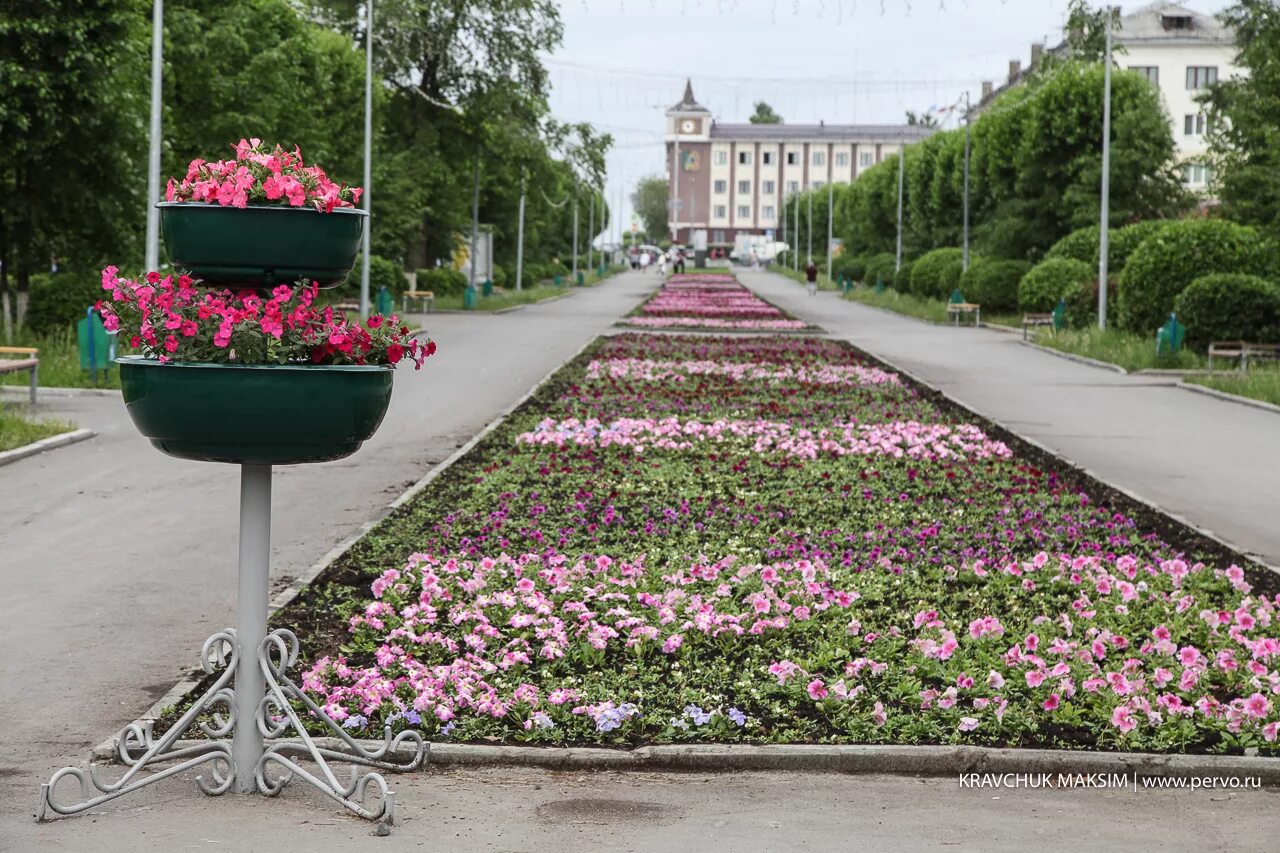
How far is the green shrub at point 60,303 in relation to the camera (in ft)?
84.9

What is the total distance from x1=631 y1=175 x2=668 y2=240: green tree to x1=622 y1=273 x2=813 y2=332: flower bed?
12285 centimetres

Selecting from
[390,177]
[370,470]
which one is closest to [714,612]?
[370,470]

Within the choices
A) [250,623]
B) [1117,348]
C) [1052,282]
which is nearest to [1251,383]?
[1117,348]

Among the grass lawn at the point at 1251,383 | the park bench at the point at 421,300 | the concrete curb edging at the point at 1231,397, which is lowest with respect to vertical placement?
the concrete curb edging at the point at 1231,397

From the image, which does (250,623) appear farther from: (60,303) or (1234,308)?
(1234,308)

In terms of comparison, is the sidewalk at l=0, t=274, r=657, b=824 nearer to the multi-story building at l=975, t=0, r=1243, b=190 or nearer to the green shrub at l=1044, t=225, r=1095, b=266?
the green shrub at l=1044, t=225, r=1095, b=266

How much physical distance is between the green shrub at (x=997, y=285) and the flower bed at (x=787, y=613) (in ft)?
104

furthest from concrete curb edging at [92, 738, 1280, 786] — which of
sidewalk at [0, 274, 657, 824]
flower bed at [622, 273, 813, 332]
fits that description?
flower bed at [622, 273, 813, 332]

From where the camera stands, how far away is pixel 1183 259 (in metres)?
29.7

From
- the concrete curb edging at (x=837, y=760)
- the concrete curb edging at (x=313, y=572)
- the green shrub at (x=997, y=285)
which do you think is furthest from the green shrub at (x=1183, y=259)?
the concrete curb edging at (x=837, y=760)

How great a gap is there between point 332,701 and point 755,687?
1628 millimetres

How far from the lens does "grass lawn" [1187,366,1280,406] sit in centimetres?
2206

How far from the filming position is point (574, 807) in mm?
5609

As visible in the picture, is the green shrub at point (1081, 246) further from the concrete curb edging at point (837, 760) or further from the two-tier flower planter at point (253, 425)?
the two-tier flower planter at point (253, 425)
